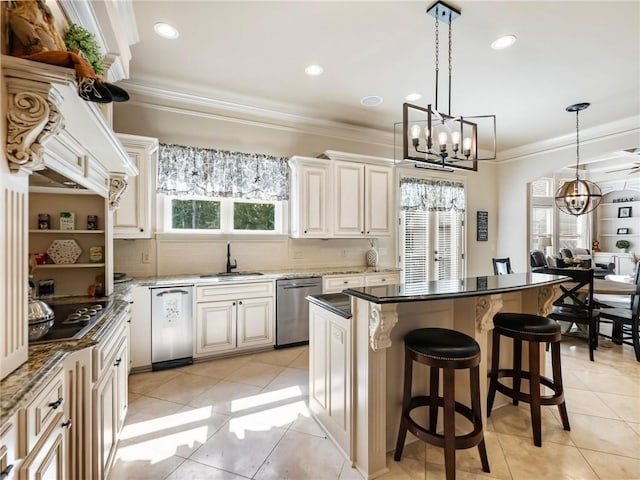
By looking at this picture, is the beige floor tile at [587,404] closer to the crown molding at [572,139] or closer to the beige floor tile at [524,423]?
the beige floor tile at [524,423]

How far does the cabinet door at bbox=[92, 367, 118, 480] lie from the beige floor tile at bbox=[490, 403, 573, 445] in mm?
2509

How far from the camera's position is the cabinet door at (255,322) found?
363cm

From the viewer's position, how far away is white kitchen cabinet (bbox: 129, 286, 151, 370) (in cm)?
309

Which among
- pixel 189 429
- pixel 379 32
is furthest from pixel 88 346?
pixel 379 32

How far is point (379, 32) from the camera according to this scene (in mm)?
2695

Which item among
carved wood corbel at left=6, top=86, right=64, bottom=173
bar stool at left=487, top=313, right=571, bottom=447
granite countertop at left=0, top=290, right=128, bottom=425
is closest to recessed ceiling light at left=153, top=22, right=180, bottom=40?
carved wood corbel at left=6, top=86, right=64, bottom=173

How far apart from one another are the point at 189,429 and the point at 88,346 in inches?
49.4

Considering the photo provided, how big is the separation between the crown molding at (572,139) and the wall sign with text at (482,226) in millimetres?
1169

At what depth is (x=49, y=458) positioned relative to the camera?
111 cm

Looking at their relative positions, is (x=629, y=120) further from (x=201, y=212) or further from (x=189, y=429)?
(x=189, y=429)

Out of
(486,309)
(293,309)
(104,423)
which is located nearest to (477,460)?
(486,309)

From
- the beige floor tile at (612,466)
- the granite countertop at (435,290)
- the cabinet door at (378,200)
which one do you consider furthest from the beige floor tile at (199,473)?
the cabinet door at (378,200)

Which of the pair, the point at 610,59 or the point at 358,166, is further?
the point at 358,166

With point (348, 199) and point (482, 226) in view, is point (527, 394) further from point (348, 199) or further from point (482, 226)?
point (482, 226)
